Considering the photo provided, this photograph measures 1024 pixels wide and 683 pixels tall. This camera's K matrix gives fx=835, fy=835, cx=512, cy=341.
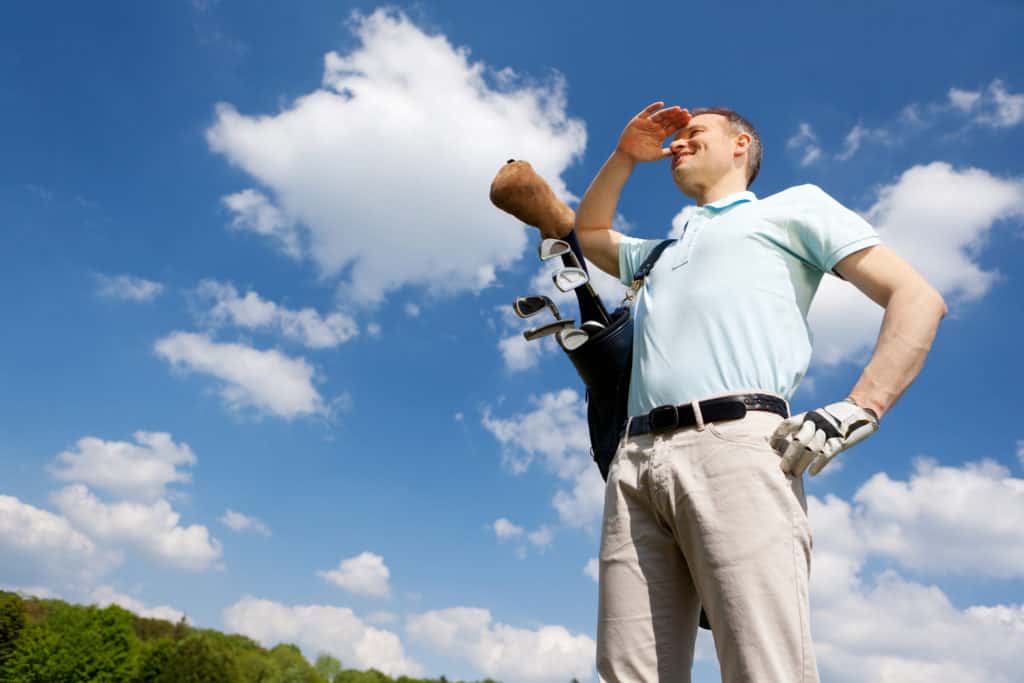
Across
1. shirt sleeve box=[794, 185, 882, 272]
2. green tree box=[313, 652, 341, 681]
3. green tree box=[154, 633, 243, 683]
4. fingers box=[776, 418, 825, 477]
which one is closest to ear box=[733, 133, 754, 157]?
shirt sleeve box=[794, 185, 882, 272]

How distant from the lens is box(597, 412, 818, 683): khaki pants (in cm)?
291

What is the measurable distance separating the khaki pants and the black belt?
0.04m

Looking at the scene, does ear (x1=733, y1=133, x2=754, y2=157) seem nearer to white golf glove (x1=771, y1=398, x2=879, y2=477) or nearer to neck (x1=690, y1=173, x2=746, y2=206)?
neck (x1=690, y1=173, x2=746, y2=206)

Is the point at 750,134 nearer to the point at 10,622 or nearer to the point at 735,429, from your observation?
the point at 735,429

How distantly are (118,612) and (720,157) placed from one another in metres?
85.6

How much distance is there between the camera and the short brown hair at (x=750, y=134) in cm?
427

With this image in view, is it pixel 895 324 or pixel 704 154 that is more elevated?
pixel 704 154

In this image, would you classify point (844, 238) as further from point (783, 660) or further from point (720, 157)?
point (783, 660)

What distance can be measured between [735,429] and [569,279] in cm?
142

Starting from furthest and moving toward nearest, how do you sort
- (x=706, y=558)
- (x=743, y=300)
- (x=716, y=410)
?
(x=743, y=300) < (x=716, y=410) < (x=706, y=558)

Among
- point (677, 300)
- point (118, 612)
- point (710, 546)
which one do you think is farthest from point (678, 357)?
point (118, 612)

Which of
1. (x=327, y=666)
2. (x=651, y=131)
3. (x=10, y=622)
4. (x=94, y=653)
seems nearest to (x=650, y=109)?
(x=651, y=131)

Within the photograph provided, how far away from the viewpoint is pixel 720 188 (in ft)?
13.6

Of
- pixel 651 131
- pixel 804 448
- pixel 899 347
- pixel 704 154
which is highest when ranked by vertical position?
pixel 651 131
